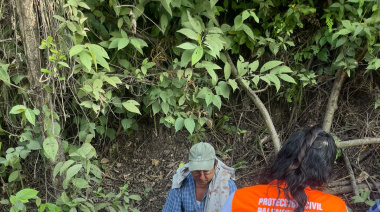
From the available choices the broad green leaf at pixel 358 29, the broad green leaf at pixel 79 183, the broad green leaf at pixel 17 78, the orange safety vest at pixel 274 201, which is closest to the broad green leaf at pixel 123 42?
the broad green leaf at pixel 17 78

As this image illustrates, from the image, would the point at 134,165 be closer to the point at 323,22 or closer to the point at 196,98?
the point at 196,98

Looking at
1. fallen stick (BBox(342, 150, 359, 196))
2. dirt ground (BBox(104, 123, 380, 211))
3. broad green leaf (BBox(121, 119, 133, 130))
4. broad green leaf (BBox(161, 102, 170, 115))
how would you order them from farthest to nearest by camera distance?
dirt ground (BBox(104, 123, 380, 211))
broad green leaf (BBox(121, 119, 133, 130))
fallen stick (BBox(342, 150, 359, 196))
broad green leaf (BBox(161, 102, 170, 115))

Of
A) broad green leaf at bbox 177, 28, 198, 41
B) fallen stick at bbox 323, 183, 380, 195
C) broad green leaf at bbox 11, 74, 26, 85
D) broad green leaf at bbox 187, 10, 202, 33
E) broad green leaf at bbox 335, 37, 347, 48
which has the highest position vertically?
broad green leaf at bbox 187, 10, 202, 33

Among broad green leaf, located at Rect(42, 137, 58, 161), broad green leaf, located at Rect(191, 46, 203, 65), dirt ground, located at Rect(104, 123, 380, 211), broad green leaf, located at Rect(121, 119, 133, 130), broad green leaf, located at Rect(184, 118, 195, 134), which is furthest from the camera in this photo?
dirt ground, located at Rect(104, 123, 380, 211)

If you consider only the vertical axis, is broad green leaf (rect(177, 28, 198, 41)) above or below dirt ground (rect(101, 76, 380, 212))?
above

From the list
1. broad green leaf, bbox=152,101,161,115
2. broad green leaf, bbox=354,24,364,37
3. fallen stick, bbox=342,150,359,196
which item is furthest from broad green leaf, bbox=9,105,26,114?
fallen stick, bbox=342,150,359,196

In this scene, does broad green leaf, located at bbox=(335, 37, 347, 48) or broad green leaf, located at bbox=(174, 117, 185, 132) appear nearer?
broad green leaf, located at bbox=(174, 117, 185, 132)

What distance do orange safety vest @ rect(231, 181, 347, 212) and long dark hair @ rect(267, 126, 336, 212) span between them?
1.1 inches

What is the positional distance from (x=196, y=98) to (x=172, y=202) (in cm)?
90

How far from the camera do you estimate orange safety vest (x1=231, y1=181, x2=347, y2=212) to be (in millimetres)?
1327

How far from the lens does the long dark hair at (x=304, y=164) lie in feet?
4.35

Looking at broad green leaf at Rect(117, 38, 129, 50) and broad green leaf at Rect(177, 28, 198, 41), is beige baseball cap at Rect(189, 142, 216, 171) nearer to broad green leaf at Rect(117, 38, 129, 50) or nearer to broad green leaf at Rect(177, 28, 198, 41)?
broad green leaf at Rect(177, 28, 198, 41)

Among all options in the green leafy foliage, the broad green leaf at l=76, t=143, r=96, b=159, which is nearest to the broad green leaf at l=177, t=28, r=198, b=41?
the green leafy foliage

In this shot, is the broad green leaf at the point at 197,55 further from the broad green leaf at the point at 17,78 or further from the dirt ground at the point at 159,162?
the dirt ground at the point at 159,162
